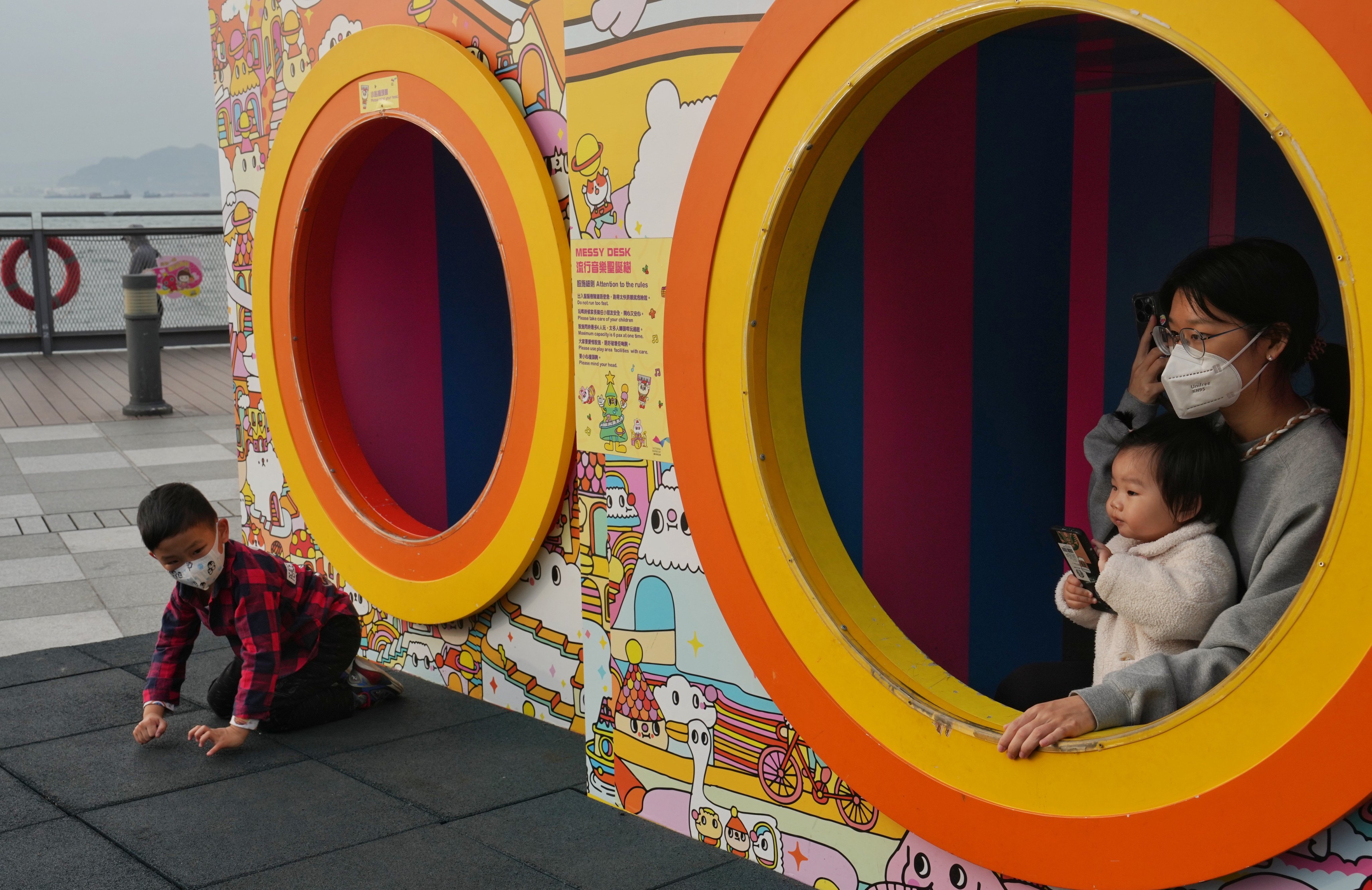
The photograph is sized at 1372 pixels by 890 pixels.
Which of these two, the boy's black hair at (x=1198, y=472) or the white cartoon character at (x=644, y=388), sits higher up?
the white cartoon character at (x=644, y=388)

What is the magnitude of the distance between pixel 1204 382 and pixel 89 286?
14367 mm

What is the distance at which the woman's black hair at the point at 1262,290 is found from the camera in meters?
2.21

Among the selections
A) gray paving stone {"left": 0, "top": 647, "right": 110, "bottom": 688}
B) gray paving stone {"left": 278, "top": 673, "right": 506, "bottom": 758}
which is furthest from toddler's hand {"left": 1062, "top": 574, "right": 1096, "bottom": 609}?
gray paving stone {"left": 0, "top": 647, "right": 110, "bottom": 688}

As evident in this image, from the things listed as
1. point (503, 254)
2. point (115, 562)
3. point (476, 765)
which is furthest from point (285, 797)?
point (115, 562)

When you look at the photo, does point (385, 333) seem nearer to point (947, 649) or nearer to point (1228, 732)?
point (947, 649)

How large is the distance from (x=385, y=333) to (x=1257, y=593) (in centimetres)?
363

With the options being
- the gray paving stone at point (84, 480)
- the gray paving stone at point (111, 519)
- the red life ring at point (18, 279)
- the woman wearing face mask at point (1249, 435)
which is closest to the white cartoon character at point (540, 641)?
the woman wearing face mask at point (1249, 435)

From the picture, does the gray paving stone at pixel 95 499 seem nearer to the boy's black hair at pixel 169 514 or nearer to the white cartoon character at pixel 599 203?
the boy's black hair at pixel 169 514

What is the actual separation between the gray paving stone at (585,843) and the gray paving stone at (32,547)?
406cm

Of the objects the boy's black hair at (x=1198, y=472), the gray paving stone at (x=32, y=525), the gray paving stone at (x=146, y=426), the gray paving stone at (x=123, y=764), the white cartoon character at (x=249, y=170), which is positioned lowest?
the gray paving stone at (x=123, y=764)

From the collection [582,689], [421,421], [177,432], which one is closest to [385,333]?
[421,421]

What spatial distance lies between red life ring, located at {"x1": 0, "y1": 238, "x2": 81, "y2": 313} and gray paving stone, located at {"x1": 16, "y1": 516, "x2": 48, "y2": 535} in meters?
7.82

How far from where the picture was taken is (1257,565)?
214cm

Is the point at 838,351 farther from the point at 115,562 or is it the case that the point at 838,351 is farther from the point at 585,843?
the point at 115,562
